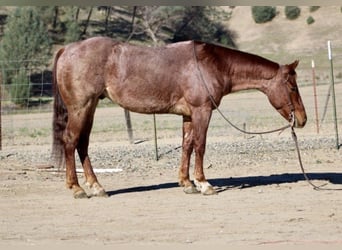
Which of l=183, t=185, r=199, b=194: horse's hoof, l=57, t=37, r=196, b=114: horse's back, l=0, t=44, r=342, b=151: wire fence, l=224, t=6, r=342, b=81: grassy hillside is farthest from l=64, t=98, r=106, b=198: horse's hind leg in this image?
l=224, t=6, r=342, b=81: grassy hillside

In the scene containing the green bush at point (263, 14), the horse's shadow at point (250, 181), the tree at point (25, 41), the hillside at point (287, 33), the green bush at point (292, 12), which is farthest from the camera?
the green bush at point (292, 12)

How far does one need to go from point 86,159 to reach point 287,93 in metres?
2.98

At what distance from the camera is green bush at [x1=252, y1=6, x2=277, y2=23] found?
48.6 m

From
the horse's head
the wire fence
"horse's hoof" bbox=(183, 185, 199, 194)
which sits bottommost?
the wire fence

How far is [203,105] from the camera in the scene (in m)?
11.2

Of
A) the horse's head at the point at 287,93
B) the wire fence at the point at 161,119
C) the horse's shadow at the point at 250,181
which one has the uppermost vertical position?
the horse's head at the point at 287,93

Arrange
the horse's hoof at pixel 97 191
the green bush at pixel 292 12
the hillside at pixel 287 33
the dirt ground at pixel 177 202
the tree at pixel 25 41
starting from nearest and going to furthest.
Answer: the dirt ground at pixel 177 202, the horse's hoof at pixel 97 191, the tree at pixel 25 41, the hillside at pixel 287 33, the green bush at pixel 292 12

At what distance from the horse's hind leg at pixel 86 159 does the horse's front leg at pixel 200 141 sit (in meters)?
1.30

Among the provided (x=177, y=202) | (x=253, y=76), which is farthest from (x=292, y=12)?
(x=177, y=202)

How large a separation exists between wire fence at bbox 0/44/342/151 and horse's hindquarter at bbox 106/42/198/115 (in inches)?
266

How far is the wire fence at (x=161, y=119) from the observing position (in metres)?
20.7

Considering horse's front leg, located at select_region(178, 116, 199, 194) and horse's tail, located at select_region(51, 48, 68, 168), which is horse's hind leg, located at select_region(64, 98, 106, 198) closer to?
Result: horse's tail, located at select_region(51, 48, 68, 168)

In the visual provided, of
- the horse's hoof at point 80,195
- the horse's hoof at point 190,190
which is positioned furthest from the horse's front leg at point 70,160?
the horse's hoof at point 190,190

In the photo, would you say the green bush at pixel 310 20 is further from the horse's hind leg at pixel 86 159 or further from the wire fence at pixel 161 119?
the horse's hind leg at pixel 86 159
